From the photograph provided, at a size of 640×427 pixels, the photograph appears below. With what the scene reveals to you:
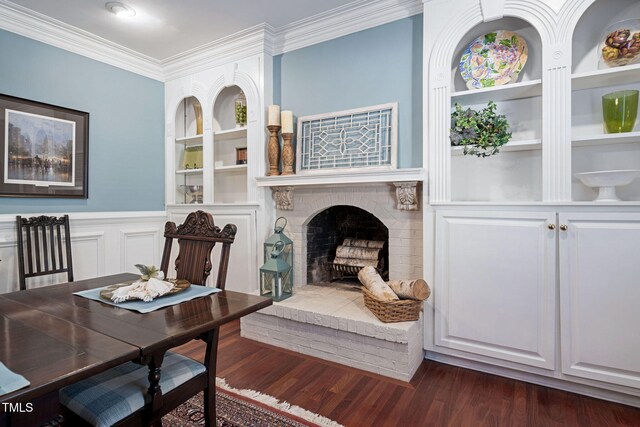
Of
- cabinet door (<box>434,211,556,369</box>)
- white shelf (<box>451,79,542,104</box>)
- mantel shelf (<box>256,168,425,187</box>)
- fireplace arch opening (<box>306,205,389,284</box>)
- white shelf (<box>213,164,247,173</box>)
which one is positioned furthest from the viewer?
white shelf (<box>213,164,247,173</box>)

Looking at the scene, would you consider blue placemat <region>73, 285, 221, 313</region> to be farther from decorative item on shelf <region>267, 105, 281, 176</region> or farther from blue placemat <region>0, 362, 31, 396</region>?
decorative item on shelf <region>267, 105, 281, 176</region>

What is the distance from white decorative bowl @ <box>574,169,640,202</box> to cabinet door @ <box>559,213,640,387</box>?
14cm

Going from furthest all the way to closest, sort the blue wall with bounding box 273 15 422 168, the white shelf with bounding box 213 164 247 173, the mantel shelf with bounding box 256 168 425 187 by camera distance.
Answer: the white shelf with bounding box 213 164 247 173
the blue wall with bounding box 273 15 422 168
the mantel shelf with bounding box 256 168 425 187

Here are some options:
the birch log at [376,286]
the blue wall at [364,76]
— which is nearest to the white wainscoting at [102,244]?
the blue wall at [364,76]

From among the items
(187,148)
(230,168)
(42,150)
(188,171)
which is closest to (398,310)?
(230,168)

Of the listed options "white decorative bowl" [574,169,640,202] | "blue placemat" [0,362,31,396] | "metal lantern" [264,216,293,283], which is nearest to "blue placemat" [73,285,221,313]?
"blue placemat" [0,362,31,396]

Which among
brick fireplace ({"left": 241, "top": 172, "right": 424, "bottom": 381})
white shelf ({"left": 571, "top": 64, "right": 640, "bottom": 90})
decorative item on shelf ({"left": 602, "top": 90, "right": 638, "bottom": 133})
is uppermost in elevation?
white shelf ({"left": 571, "top": 64, "right": 640, "bottom": 90})

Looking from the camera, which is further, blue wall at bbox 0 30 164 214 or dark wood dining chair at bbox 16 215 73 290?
blue wall at bbox 0 30 164 214

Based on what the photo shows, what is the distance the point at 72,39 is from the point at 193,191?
1702 millimetres

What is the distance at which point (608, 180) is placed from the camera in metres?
1.87

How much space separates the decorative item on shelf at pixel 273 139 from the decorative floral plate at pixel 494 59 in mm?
1533

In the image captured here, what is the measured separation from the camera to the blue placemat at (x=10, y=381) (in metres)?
0.72

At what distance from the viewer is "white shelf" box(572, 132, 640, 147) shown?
73.2 inches

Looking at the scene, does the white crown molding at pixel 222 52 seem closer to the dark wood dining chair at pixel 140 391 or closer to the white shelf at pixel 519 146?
the white shelf at pixel 519 146
